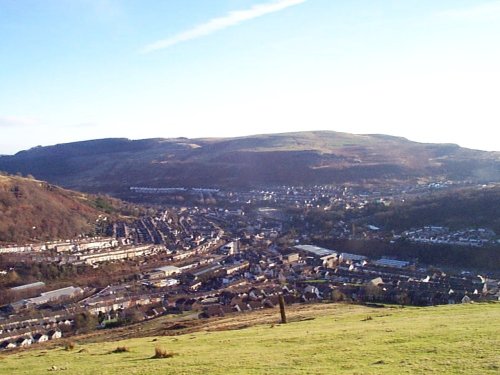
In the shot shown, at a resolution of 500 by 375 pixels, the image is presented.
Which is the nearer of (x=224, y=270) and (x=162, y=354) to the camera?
(x=162, y=354)

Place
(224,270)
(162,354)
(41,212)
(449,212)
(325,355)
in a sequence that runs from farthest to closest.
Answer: (41,212)
(449,212)
(224,270)
(162,354)
(325,355)

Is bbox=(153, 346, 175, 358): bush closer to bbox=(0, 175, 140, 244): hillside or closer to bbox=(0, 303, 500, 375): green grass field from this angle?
bbox=(0, 303, 500, 375): green grass field

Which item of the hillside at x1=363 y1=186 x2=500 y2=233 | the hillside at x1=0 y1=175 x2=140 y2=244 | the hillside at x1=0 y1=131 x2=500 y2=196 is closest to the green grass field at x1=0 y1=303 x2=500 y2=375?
the hillside at x1=363 y1=186 x2=500 y2=233

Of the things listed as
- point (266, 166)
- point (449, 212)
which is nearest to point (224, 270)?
point (449, 212)

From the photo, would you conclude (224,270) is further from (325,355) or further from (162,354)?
(325,355)

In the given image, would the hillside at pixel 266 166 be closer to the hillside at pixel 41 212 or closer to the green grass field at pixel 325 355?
the hillside at pixel 41 212

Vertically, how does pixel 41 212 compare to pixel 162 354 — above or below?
above
